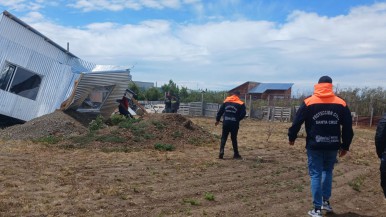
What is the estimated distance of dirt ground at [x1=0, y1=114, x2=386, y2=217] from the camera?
6402mm

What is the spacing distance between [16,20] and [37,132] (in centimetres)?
588

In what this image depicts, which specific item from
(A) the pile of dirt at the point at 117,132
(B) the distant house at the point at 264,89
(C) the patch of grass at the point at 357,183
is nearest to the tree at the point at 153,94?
(B) the distant house at the point at 264,89

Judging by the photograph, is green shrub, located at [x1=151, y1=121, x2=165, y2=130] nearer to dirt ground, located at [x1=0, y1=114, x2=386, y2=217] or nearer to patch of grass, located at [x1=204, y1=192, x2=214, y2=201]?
dirt ground, located at [x1=0, y1=114, x2=386, y2=217]

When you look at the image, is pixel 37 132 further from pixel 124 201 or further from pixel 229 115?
pixel 124 201

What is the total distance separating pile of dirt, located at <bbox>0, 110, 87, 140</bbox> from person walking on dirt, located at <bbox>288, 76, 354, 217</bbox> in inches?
399

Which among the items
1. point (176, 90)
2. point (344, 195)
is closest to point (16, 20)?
point (344, 195)

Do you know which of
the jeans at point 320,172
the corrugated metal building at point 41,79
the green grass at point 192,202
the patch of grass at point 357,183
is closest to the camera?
the jeans at point 320,172

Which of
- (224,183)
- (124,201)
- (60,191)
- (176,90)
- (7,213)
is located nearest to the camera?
(7,213)

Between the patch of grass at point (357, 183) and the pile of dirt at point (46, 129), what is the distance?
920cm

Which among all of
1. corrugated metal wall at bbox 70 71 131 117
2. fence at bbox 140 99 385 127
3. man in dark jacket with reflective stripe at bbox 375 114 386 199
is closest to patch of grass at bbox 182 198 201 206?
man in dark jacket with reflective stripe at bbox 375 114 386 199

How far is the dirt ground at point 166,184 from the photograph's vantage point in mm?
6402

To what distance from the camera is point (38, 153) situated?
11766mm

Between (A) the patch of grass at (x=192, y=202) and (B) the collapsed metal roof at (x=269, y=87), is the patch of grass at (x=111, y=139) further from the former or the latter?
(B) the collapsed metal roof at (x=269, y=87)

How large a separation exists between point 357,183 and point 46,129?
10.3m
